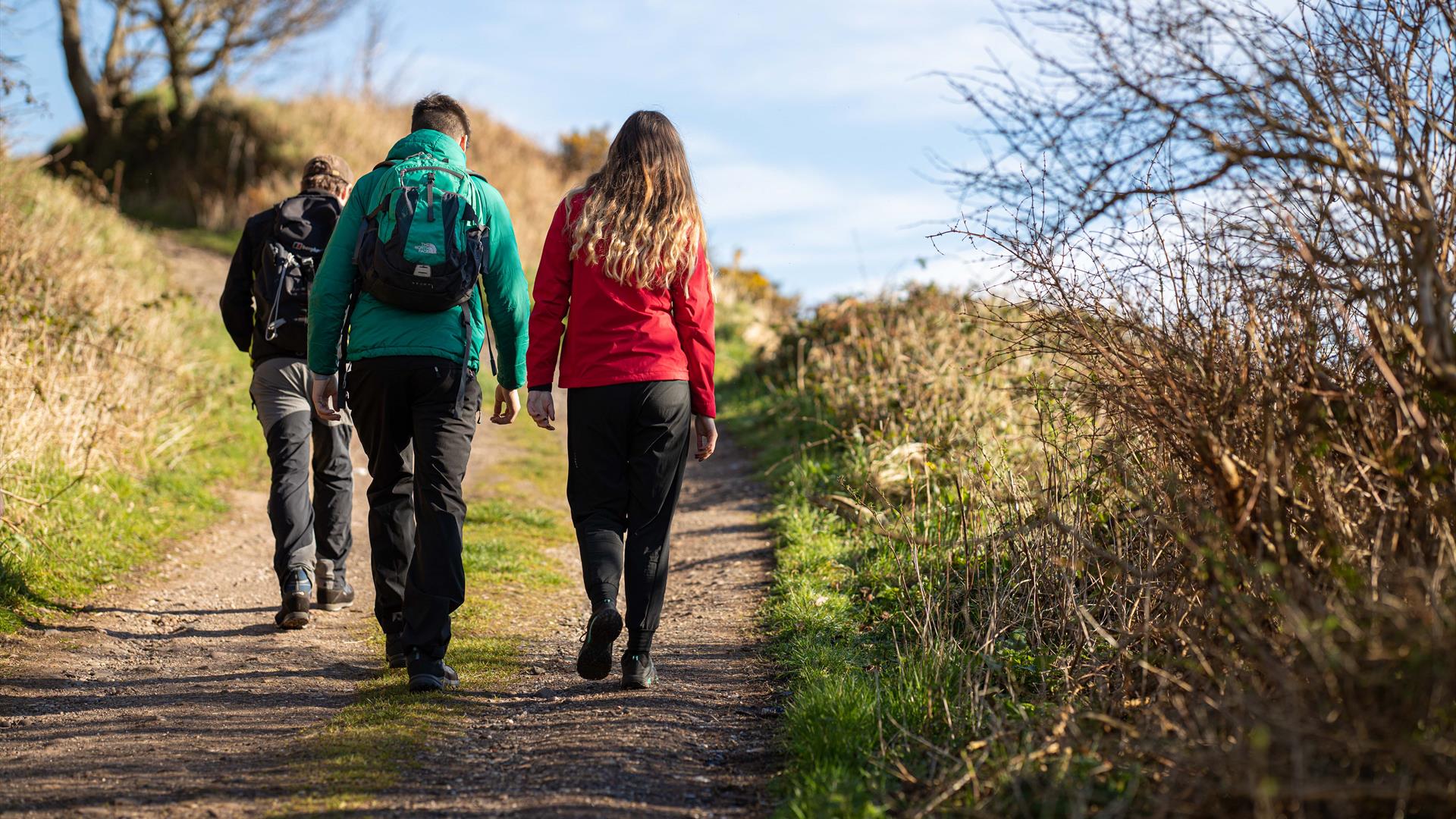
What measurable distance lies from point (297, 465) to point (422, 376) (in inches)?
62.3

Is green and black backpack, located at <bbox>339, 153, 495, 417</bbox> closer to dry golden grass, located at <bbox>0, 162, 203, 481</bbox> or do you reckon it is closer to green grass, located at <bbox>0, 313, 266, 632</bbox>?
green grass, located at <bbox>0, 313, 266, 632</bbox>

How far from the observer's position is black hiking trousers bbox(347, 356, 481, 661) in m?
4.15

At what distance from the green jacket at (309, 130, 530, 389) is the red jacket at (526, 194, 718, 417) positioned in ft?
0.59

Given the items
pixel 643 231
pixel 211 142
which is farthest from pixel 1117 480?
pixel 211 142

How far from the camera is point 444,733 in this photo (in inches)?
153

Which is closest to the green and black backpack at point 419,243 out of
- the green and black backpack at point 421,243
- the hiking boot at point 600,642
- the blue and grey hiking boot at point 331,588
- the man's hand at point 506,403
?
the green and black backpack at point 421,243

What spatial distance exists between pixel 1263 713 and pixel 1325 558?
0.81 m

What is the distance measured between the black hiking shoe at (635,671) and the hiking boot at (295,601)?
6.00 feet

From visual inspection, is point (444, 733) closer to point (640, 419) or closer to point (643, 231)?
point (640, 419)

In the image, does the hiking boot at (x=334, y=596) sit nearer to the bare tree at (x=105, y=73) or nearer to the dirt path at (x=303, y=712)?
the dirt path at (x=303, y=712)

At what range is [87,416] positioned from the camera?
7.45m

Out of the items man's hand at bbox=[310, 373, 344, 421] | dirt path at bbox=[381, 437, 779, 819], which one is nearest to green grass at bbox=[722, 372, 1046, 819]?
dirt path at bbox=[381, 437, 779, 819]

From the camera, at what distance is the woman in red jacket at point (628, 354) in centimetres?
406

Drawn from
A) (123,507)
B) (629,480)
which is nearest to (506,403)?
(629,480)
